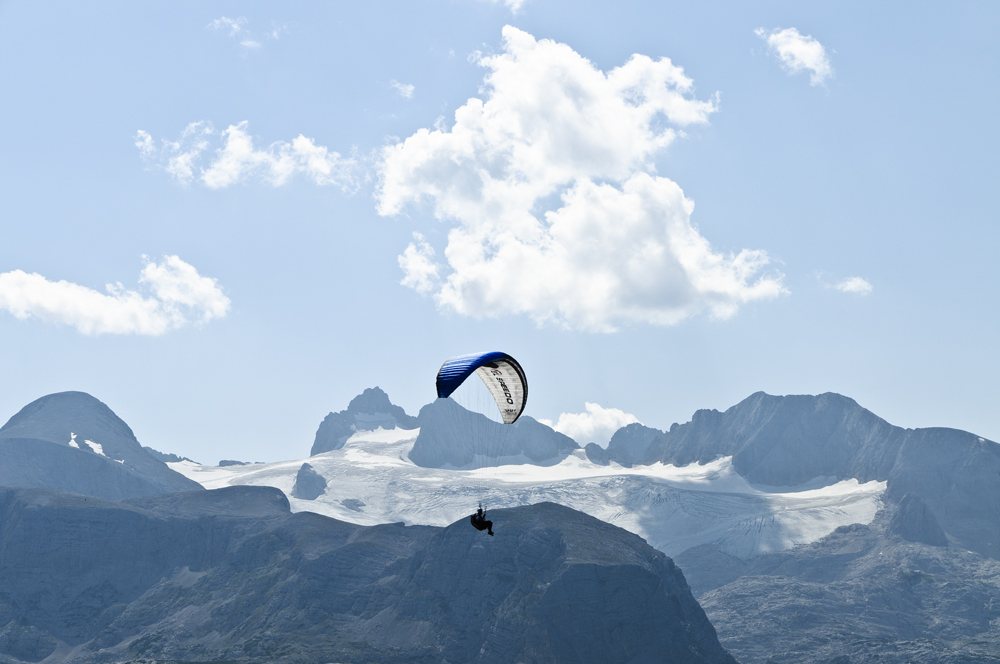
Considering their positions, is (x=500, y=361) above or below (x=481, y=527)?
above

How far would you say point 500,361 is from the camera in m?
98.4

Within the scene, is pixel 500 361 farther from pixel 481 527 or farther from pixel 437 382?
pixel 481 527

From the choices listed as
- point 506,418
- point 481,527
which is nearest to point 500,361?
point 506,418

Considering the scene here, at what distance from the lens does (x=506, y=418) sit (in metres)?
103

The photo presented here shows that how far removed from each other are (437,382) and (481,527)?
1387 centimetres

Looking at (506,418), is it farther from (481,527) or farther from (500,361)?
(481,527)

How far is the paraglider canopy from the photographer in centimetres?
9281

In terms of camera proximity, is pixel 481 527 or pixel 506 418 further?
pixel 506 418

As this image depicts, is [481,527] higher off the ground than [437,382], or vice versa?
[437,382]

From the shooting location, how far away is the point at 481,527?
3597 inches

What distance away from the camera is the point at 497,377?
103250 mm

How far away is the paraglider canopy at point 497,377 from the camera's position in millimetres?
92812

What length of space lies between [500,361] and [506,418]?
25.4ft
